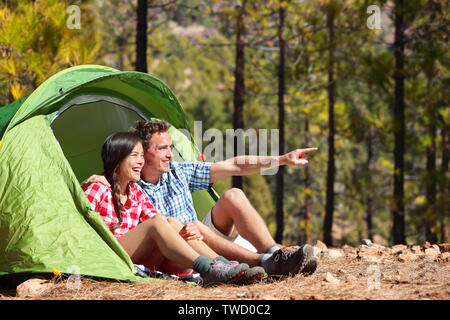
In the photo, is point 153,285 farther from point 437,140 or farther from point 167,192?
point 437,140

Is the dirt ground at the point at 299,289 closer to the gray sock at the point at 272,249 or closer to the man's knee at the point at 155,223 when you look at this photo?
the gray sock at the point at 272,249

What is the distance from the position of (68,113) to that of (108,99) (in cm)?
44

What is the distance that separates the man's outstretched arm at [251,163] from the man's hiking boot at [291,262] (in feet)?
2.18

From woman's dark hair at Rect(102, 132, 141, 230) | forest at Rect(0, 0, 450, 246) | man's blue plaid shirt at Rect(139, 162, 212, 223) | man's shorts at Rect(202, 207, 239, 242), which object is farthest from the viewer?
forest at Rect(0, 0, 450, 246)

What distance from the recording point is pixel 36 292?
3.51m

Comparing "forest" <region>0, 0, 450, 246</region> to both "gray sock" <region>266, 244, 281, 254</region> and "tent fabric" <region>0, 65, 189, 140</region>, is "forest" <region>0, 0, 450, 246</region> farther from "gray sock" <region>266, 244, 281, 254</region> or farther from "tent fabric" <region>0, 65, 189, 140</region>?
"gray sock" <region>266, 244, 281, 254</region>

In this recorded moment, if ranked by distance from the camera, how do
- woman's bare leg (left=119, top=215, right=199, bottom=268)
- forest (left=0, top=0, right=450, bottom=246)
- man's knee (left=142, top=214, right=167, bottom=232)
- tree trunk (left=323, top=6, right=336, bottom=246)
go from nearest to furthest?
1. woman's bare leg (left=119, top=215, right=199, bottom=268)
2. man's knee (left=142, top=214, right=167, bottom=232)
3. forest (left=0, top=0, right=450, bottom=246)
4. tree trunk (left=323, top=6, right=336, bottom=246)

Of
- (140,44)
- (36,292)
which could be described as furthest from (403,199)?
(36,292)

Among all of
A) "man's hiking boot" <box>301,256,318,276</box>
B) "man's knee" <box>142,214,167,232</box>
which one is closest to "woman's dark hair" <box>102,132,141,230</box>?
"man's knee" <box>142,214,167,232</box>

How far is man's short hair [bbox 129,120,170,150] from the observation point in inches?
178

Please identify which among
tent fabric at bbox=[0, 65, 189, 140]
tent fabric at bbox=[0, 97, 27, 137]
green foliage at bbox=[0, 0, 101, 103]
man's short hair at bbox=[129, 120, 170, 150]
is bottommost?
man's short hair at bbox=[129, 120, 170, 150]

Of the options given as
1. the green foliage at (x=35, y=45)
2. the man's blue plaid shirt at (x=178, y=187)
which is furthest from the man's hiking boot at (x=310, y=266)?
the green foliage at (x=35, y=45)

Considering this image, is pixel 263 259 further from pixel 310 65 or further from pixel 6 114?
pixel 310 65

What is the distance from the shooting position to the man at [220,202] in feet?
12.4
